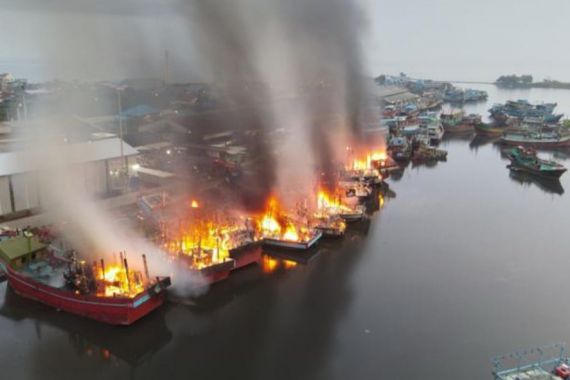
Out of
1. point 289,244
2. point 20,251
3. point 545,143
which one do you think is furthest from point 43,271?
point 545,143

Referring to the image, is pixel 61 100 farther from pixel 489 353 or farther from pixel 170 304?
pixel 489 353

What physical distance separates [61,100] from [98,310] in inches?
347

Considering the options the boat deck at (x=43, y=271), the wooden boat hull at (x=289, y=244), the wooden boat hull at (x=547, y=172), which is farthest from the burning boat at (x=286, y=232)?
the wooden boat hull at (x=547, y=172)

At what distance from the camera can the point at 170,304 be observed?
6414mm

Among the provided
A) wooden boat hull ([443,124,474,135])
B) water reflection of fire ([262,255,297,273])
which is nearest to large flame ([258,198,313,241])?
water reflection of fire ([262,255,297,273])

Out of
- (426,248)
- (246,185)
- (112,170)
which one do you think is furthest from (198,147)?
(426,248)

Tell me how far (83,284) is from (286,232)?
12.4 ft

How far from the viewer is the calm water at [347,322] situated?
17.4ft

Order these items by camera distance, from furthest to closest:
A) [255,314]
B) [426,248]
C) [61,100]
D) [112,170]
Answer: [61,100] < [112,170] < [426,248] < [255,314]

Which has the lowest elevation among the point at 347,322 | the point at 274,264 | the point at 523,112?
the point at 347,322

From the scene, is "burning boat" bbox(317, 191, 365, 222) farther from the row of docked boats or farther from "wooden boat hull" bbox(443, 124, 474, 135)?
the row of docked boats

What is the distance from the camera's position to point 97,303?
579 cm

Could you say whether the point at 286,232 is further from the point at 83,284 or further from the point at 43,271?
the point at 43,271

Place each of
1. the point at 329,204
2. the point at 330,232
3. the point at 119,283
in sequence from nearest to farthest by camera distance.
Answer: the point at 119,283
the point at 330,232
the point at 329,204
